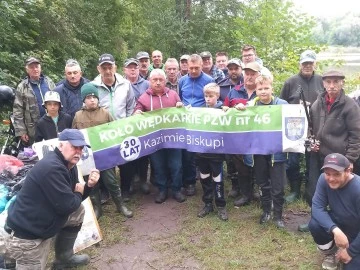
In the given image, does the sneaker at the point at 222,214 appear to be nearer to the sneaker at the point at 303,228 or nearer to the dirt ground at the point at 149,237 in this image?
the dirt ground at the point at 149,237

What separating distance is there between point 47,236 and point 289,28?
8888 millimetres

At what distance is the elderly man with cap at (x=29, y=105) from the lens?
626 cm

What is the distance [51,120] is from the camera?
5.64 m

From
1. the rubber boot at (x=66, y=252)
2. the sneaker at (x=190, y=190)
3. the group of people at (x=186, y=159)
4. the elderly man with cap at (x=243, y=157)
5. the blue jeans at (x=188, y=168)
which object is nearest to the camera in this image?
the group of people at (x=186, y=159)

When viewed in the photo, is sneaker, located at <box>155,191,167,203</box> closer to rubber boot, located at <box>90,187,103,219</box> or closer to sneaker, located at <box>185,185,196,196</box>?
sneaker, located at <box>185,185,196,196</box>

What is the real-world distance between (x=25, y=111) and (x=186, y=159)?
109 inches

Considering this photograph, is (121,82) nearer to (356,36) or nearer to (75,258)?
(75,258)

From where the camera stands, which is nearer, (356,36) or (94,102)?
(94,102)

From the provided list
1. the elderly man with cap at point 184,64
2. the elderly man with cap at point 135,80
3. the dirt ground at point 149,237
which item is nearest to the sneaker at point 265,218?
the dirt ground at point 149,237

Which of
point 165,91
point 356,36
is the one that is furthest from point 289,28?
point 356,36

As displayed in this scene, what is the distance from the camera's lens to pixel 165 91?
6.27 meters

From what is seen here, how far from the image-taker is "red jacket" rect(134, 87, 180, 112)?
6.24m

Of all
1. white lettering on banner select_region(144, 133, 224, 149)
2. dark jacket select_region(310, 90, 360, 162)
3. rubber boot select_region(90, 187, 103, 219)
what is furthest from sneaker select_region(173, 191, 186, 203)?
dark jacket select_region(310, 90, 360, 162)

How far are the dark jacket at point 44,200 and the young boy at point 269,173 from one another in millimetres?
2717
